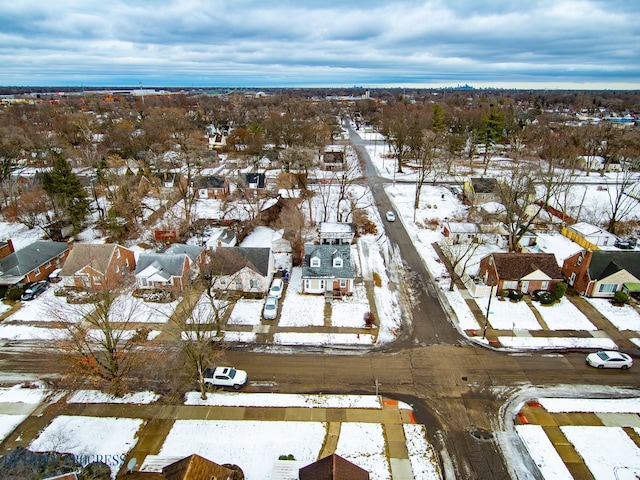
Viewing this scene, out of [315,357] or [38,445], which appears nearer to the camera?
[38,445]

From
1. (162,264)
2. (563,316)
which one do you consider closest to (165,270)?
(162,264)

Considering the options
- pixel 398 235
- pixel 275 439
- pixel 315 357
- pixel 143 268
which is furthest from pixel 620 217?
pixel 143 268

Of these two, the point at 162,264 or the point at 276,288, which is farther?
the point at 162,264

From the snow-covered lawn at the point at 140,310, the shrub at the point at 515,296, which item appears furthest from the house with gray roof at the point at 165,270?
the shrub at the point at 515,296

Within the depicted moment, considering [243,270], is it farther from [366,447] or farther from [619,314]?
[619,314]

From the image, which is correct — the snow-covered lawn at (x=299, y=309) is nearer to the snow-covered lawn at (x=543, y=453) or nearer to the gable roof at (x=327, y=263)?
the gable roof at (x=327, y=263)

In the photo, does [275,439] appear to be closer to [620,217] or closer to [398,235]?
[398,235]
